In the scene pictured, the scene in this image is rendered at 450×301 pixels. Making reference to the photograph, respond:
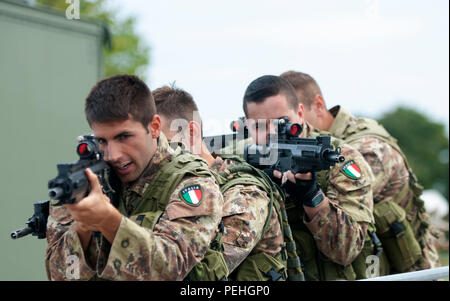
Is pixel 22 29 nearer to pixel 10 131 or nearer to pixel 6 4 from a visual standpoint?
pixel 6 4

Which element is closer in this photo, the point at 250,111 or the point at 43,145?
the point at 250,111

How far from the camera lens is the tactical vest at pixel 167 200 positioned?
246cm

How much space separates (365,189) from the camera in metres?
3.71

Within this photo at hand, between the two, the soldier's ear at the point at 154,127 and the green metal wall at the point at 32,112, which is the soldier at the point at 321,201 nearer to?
the soldier's ear at the point at 154,127

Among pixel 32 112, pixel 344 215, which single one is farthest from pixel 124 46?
pixel 344 215

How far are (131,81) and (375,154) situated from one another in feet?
7.96

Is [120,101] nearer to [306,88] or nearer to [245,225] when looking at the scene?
[245,225]

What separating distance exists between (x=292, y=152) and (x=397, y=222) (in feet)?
4.73

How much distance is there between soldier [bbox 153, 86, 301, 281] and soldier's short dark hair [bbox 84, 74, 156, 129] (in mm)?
690

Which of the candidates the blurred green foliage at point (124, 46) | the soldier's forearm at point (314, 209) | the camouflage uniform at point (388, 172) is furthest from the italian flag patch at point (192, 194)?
the blurred green foliage at point (124, 46)

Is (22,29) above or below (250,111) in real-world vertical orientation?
above

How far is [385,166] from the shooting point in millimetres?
4430

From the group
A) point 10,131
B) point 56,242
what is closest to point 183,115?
point 56,242

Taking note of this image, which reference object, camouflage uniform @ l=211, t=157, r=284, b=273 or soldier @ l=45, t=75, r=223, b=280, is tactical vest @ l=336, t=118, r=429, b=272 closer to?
camouflage uniform @ l=211, t=157, r=284, b=273
